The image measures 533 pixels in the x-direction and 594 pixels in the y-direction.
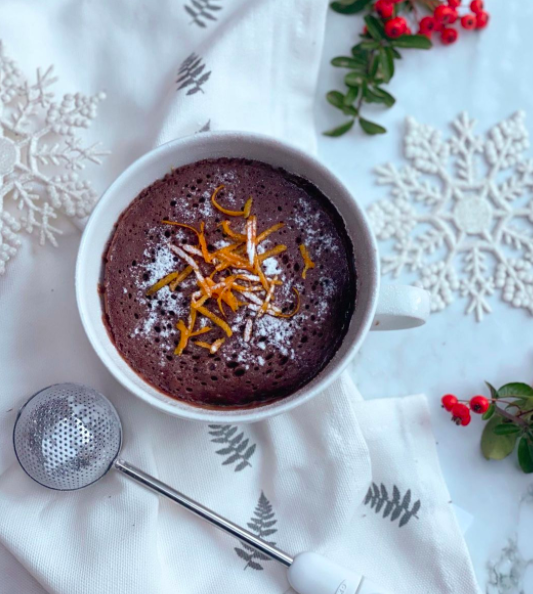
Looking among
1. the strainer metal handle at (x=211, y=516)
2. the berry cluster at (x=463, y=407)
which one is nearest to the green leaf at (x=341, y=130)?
the berry cluster at (x=463, y=407)

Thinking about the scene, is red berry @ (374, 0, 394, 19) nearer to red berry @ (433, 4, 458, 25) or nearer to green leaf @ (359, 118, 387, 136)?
red berry @ (433, 4, 458, 25)

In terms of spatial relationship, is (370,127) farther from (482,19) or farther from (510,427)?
(510,427)

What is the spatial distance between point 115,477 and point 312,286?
623 mm

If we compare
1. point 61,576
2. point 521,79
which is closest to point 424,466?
point 61,576

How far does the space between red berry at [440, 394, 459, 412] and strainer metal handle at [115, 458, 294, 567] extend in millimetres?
496

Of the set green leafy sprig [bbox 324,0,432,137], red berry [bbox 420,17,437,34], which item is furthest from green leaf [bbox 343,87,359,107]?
red berry [bbox 420,17,437,34]

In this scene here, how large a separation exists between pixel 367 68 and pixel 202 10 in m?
0.43

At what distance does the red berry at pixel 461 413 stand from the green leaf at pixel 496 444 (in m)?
0.08

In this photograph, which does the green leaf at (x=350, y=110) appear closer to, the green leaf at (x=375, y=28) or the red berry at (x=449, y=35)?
the green leaf at (x=375, y=28)

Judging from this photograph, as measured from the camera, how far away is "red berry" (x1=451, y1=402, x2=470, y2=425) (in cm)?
155

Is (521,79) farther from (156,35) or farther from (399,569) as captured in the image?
(399,569)

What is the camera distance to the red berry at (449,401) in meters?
1.57

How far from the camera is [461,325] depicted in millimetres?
1646

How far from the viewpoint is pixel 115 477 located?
151 cm
